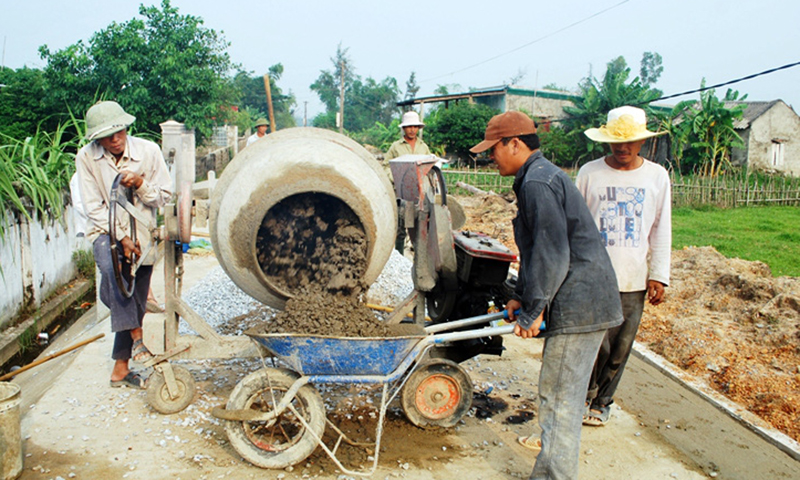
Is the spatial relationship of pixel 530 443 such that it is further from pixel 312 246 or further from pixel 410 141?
pixel 410 141

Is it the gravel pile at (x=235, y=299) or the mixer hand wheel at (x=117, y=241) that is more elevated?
the mixer hand wheel at (x=117, y=241)

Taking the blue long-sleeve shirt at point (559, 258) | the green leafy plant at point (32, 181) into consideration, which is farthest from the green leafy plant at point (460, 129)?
the blue long-sleeve shirt at point (559, 258)

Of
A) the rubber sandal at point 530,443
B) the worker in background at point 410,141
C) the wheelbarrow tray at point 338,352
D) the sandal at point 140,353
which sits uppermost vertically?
the worker in background at point 410,141

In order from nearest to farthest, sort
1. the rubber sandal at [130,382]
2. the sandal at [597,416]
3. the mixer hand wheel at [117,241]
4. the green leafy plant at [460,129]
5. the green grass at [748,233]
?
the mixer hand wheel at [117,241]
the sandal at [597,416]
the rubber sandal at [130,382]
the green grass at [748,233]
the green leafy plant at [460,129]

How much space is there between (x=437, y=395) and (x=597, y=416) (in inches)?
39.8

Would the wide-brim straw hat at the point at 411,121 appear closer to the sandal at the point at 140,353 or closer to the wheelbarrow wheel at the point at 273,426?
the sandal at the point at 140,353

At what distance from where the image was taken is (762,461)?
3.36 m

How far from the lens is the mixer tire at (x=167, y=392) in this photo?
11.9ft

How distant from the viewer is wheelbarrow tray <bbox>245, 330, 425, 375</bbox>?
117 inches

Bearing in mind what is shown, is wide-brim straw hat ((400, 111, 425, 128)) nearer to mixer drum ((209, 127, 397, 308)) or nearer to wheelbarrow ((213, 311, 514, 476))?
mixer drum ((209, 127, 397, 308))

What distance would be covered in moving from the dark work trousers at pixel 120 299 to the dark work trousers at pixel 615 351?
2.92 m

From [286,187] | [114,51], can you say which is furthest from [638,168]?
[114,51]

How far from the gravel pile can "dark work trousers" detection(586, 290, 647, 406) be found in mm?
2137

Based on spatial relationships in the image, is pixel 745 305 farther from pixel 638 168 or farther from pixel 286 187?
pixel 286 187
